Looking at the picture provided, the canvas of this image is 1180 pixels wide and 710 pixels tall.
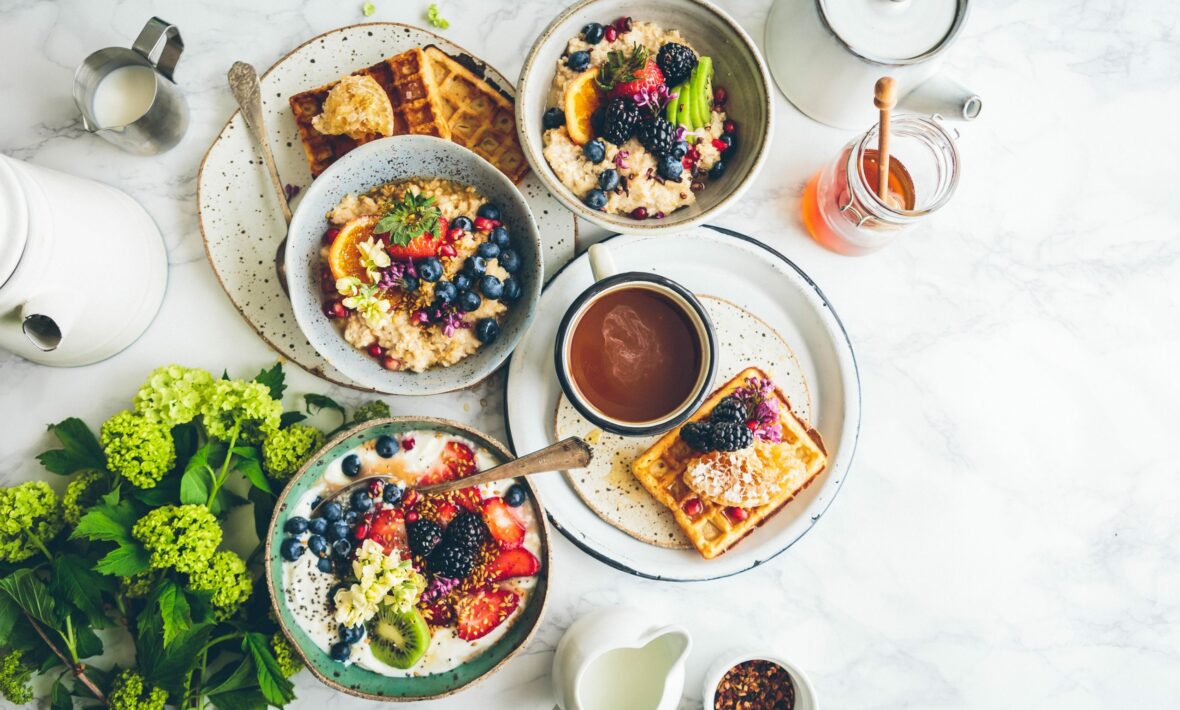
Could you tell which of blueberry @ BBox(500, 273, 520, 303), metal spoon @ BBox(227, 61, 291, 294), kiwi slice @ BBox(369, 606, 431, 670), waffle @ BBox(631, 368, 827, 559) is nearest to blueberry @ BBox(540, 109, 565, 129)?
blueberry @ BBox(500, 273, 520, 303)

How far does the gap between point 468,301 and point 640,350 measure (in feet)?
1.55

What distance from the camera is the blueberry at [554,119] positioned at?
209 cm


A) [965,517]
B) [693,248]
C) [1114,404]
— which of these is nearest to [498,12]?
[693,248]

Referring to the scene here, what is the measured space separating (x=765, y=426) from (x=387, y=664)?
1210 mm

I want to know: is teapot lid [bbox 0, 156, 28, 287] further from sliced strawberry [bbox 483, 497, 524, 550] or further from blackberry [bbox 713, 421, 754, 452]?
blackberry [bbox 713, 421, 754, 452]

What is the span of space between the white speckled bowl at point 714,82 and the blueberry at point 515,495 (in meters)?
0.74

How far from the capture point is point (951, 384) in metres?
2.43

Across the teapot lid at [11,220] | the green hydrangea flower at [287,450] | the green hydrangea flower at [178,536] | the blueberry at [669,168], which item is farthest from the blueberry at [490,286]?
the teapot lid at [11,220]

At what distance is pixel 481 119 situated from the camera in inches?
88.3

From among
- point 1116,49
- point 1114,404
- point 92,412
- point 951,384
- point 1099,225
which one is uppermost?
point 1116,49

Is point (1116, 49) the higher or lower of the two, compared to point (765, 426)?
higher

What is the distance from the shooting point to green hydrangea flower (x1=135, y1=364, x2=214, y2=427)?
2.06 meters

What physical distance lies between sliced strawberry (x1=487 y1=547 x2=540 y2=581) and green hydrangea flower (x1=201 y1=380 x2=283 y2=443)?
69 centimetres

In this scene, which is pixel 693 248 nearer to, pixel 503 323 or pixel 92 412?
pixel 503 323
